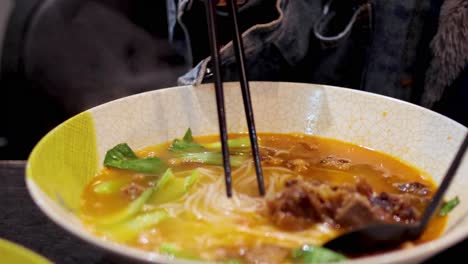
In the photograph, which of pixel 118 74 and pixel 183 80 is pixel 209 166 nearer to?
pixel 183 80

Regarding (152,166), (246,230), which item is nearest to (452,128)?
(246,230)

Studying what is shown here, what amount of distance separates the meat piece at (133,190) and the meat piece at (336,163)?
67cm

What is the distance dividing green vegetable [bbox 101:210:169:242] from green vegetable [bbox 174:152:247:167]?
38 cm

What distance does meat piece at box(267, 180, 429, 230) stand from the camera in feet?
4.24

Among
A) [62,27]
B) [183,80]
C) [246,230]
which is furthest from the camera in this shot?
[62,27]

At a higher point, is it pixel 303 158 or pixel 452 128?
pixel 452 128

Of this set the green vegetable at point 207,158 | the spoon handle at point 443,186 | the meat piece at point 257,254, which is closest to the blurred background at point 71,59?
the green vegetable at point 207,158

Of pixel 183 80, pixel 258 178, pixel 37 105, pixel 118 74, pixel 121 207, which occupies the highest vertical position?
pixel 183 80

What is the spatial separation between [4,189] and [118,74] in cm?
254

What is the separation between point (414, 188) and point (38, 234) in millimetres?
1246

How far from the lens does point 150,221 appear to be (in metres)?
1.35

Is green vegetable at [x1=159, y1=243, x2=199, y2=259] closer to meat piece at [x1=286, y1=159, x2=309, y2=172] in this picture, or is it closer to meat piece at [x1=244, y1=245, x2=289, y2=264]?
meat piece at [x1=244, y1=245, x2=289, y2=264]

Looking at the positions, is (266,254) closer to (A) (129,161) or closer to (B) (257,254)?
(B) (257,254)

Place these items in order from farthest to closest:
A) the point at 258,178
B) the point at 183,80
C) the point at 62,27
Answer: the point at 62,27
the point at 183,80
the point at 258,178
